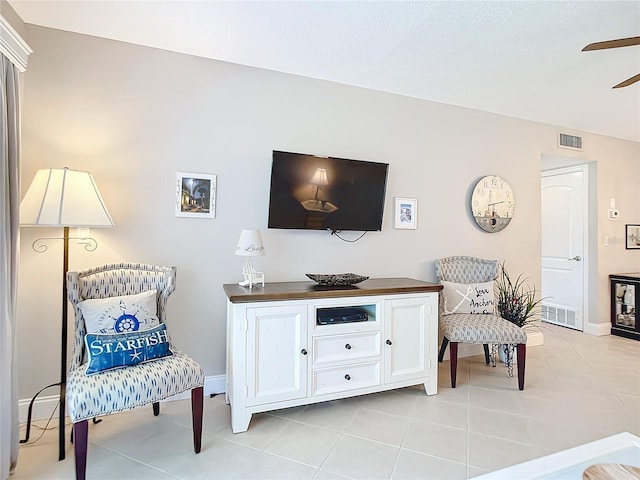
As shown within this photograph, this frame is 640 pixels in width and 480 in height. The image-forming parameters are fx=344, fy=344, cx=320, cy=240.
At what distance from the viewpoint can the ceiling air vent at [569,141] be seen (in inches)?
157

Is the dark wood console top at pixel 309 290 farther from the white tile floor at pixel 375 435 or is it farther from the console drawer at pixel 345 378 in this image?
the white tile floor at pixel 375 435

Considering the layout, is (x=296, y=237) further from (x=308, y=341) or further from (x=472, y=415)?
(x=472, y=415)

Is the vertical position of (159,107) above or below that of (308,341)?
above

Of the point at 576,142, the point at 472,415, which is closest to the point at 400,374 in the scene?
the point at 472,415

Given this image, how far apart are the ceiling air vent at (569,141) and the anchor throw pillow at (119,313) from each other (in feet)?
14.8

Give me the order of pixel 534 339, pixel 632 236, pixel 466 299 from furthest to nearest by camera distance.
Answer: pixel 632 236, pixel 534 339, pixel 466 299

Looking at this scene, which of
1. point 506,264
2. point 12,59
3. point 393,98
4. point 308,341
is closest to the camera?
point 12,59

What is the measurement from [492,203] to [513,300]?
1.00 m

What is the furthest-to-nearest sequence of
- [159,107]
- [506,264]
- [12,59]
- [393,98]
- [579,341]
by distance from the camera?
[579,341]
[506,264]
[393,98]
[159,107]
[12,59]

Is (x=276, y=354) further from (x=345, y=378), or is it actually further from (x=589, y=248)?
(x=589, y=248)

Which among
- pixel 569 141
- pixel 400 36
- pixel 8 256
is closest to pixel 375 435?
pixel 8 256

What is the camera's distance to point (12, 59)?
1.72 meters

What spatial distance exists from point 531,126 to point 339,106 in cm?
233

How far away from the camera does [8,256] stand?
5.54 ft
